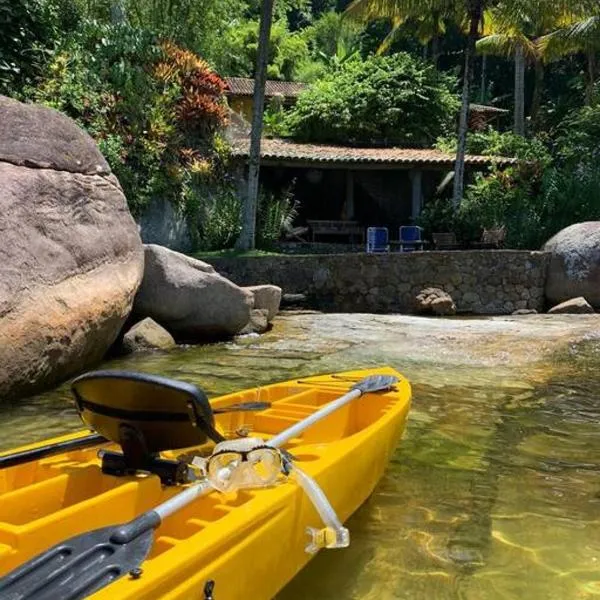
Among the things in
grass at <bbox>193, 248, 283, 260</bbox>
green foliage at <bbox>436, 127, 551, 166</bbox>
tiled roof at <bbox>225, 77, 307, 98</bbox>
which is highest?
tiled roof at <bbox>225, 77, 307, 98</bbox>

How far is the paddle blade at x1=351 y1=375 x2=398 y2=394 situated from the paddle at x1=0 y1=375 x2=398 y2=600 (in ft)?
8.76

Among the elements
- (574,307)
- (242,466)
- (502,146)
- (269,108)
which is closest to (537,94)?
(502,146)

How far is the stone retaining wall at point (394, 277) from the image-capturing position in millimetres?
15594

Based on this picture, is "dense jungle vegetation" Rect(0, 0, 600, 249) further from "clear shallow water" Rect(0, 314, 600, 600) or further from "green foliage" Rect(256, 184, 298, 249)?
"clear shallow water" Rect(0, 314, 600, 600)

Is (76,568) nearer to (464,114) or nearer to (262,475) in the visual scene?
(262,475)

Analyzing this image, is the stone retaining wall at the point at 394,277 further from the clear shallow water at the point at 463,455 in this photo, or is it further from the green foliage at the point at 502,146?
the green foliage at the point at 502,146

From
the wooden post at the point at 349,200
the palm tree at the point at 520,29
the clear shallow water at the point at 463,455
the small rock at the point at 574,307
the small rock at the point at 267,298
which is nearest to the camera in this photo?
the clear shallow water at the point at 463,455

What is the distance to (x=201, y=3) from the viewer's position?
75.6 ft

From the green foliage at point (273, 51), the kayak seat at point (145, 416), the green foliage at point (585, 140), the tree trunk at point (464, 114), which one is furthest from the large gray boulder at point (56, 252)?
the green foliage at point (273, 51)

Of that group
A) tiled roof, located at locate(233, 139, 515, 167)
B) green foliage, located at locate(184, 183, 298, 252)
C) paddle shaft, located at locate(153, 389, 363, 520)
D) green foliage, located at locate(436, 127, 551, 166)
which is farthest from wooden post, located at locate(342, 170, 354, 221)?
paddle shaft, located at locate(153, 389, 363, 520)

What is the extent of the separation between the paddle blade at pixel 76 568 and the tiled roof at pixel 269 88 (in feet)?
83.9

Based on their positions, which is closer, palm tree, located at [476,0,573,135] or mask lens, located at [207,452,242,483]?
mask lens, located at [207,452,242,483]

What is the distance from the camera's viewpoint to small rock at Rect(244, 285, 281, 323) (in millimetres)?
12477

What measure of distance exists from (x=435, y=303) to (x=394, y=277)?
119cm
